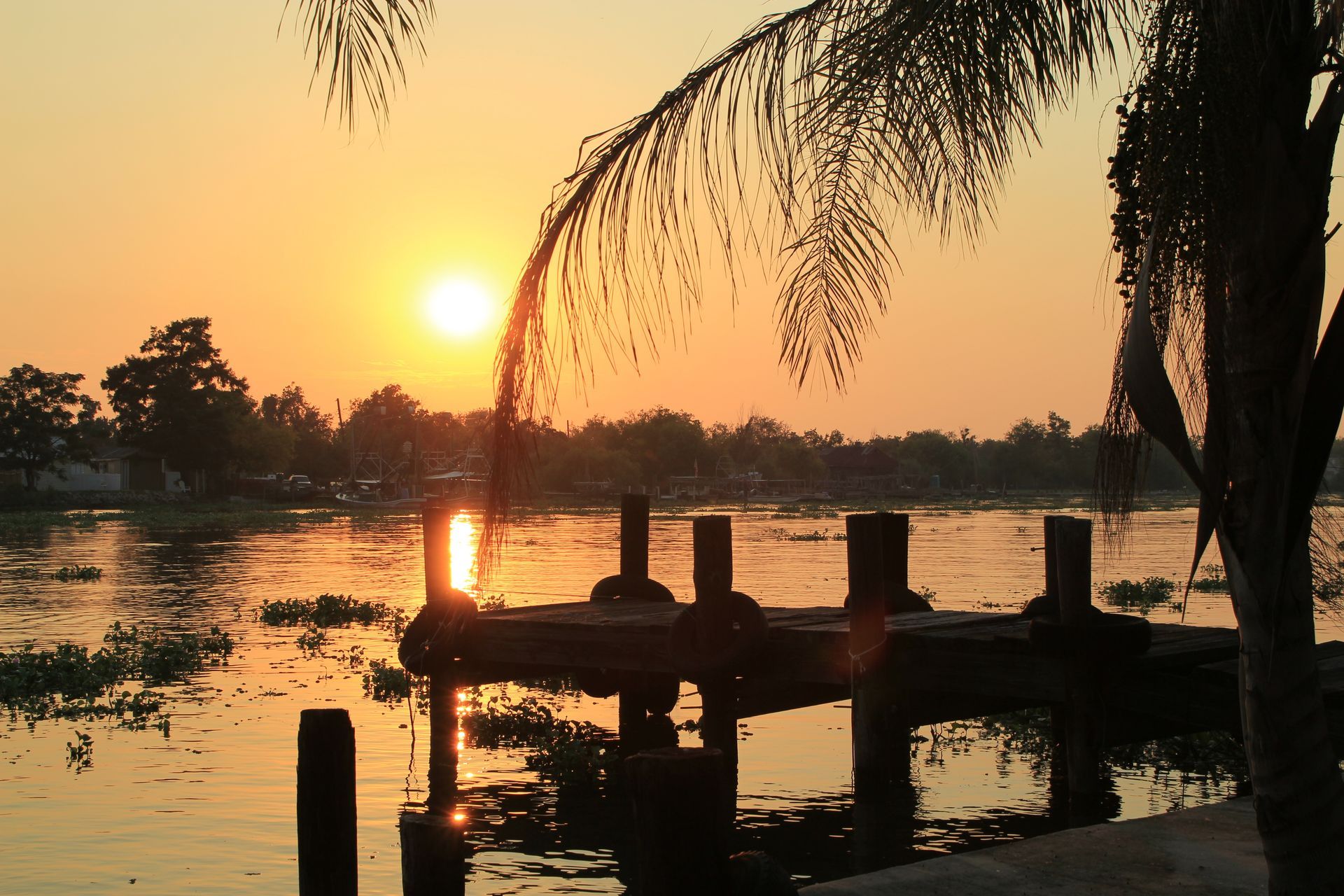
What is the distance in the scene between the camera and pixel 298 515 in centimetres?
7956

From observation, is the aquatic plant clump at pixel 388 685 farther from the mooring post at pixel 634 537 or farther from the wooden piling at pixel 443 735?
the mooring post at pixel 634 537

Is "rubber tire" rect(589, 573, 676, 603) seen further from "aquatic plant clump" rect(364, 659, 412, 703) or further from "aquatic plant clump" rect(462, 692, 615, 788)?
"aquatic plant clump" rect(364, 659, 412, 703)

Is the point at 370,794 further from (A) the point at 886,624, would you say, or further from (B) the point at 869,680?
(A) the point at 886,624

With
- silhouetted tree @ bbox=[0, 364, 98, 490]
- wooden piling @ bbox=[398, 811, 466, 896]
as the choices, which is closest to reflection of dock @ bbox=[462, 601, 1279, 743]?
wooden piling @ bbox=[398, 811, 466, 896]

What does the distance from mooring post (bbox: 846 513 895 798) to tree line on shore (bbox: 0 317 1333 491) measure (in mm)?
30091

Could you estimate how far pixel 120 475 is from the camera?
98.1 m

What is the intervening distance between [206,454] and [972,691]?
87.3 meters

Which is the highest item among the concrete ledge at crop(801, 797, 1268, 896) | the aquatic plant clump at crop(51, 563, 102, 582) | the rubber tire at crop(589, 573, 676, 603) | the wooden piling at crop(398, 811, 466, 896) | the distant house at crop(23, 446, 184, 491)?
the distant house at crop(23, 446, 184, 491)

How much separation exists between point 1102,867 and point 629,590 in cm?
834

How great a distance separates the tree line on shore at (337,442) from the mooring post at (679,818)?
34.4m

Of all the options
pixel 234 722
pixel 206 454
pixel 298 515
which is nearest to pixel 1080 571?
pixel 234 722

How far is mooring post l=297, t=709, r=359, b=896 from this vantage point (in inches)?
228

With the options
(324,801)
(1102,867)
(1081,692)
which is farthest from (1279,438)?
(1081,692)

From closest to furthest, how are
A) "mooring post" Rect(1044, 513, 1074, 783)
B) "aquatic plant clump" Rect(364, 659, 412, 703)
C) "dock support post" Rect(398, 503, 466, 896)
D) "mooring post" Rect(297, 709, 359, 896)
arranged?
"mooring post" Rect(297, 709, 359, 896)
"mooring post" Rect(1044, 513, 1074, 783)
"dock support post" Rect(398, 503, 466, 896)
"aquatic plant clump" Rect(364, 659, 412, 703)
